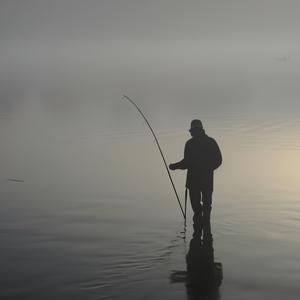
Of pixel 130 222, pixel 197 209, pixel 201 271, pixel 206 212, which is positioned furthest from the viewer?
pixel 130 222

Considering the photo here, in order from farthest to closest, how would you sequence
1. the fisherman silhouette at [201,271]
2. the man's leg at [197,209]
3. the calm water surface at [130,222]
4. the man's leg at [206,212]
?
the man's leg at [197,209] < the man's leg at [206,212] < the calm water surface at [130,222] < the fisherman silhouette at [201,271]

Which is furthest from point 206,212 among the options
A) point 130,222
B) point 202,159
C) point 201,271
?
point 130,222

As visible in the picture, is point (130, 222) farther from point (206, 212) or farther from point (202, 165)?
point (202, 165)

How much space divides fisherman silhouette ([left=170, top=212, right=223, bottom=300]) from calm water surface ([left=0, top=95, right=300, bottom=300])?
109 millimetres

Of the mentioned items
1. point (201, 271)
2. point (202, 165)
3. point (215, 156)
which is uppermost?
point (215, 156)

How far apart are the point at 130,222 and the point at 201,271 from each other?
3.74m

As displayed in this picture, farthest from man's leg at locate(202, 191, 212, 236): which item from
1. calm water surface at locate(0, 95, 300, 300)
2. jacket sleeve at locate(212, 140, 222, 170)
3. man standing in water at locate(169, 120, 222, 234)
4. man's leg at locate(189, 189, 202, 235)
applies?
jacket sleeve at locate(212, 140, 222, 170)

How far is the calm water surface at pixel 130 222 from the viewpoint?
8594 millimetres

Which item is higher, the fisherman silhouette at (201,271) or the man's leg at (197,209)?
the man's leg at (197,209)

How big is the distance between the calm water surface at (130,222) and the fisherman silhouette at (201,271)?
4.3 inches

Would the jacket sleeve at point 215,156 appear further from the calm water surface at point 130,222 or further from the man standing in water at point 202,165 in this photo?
the calm water surface at point 130,222

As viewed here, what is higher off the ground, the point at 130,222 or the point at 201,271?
the point at 130,222

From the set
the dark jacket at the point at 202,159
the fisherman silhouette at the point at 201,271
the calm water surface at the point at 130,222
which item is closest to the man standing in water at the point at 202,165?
the dark jacket at the point at 202,159

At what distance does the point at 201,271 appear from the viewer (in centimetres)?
920
